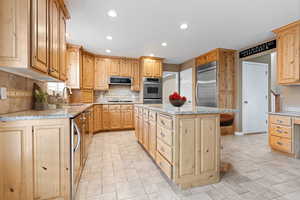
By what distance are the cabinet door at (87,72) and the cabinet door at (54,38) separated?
259 centimetres

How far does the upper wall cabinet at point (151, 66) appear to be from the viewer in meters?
4.81

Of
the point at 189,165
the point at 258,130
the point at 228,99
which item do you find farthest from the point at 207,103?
the point at 189,165

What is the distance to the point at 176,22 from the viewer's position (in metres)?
2.60

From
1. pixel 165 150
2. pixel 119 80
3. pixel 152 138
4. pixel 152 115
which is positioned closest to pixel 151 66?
pixel 119 80

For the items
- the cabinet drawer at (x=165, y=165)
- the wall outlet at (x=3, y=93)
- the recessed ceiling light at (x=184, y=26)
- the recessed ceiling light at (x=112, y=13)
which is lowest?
the cabinet drawer at (x=165, y=165)

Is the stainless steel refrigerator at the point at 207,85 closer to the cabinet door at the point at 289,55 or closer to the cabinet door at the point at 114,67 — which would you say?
the cabinet door at the point at 289,55

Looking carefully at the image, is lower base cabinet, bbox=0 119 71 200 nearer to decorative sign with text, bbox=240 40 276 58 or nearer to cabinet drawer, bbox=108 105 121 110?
cabinet drawer, bbox=108 105 121 110

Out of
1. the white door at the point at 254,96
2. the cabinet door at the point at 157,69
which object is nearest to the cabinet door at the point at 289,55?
the white door at the point at 254,96

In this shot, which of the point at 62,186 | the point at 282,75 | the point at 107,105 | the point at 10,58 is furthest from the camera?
the point at 107,105

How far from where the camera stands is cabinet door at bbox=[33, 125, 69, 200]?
1275 millimetres

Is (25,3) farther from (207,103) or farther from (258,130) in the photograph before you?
(258,130)

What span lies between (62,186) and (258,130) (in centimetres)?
511

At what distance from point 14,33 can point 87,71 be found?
3412mm

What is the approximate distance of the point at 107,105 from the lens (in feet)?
14.5
